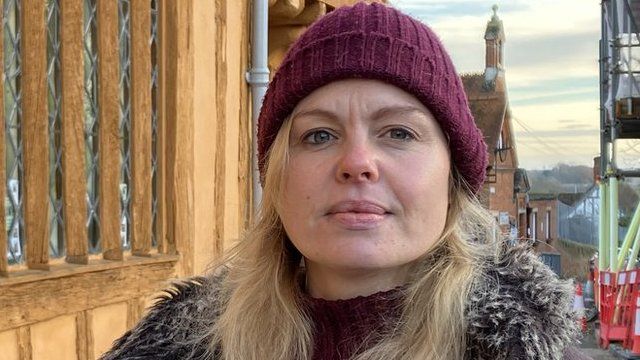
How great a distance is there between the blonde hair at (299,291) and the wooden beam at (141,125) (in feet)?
7.27

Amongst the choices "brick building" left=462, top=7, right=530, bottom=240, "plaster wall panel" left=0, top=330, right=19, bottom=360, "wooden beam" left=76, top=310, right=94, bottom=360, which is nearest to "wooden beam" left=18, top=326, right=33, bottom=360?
"plaster wall panel" left=0, top=330, right=19, bottom=360

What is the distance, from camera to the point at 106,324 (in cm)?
381

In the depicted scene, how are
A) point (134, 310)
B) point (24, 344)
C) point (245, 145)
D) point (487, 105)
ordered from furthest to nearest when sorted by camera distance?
point (487, 105), point (245, 145), point (134, 310), point (24, 344)

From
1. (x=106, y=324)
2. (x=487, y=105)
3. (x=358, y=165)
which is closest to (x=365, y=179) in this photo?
(x=358, y=165)

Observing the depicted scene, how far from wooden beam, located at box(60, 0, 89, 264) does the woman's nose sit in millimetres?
2261

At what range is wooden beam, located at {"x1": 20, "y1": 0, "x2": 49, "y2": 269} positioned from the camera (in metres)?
3.23

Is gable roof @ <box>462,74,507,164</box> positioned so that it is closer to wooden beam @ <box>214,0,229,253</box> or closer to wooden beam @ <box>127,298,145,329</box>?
wooden beam @ <box>214,0,229,253</box>

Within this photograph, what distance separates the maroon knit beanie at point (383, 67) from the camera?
5.23ft

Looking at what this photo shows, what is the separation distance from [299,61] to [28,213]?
194cm

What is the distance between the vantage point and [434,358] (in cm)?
154

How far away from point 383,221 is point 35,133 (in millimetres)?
2141

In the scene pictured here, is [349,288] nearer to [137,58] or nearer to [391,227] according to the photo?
[391,227]

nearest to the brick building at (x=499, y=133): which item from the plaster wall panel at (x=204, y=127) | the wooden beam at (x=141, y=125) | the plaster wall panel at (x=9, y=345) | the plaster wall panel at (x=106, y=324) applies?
the plaster wall panel at (x=204, y=127)

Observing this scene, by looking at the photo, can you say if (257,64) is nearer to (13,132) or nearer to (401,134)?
(13,132)
